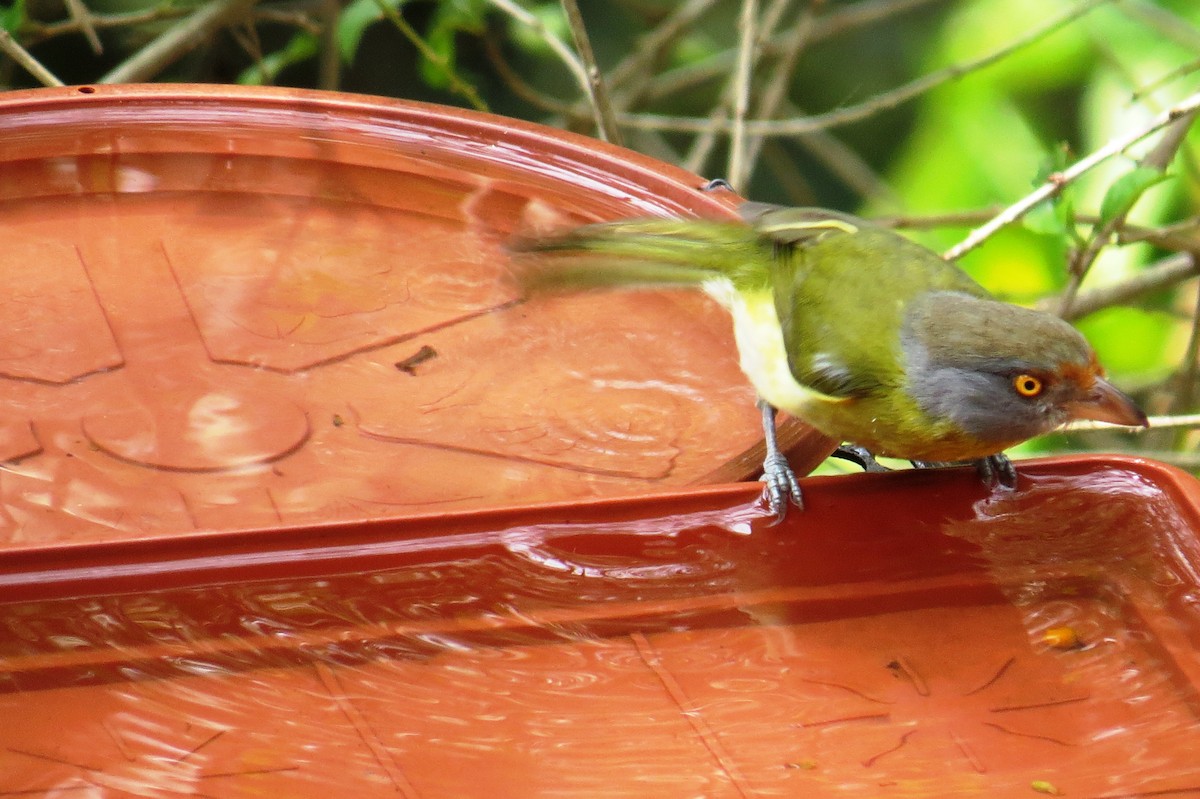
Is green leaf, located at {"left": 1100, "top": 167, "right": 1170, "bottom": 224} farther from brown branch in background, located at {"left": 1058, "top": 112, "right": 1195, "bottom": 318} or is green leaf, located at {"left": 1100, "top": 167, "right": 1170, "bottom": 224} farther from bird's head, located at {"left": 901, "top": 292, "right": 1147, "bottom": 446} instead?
bird's head, located at {"left": 901, "top": 292, "right": 1147, "bottom": 446}

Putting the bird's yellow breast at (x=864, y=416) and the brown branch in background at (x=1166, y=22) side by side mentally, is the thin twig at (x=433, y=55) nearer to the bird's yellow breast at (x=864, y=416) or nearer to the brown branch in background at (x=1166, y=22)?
the bird's yellow breast at (x=864, y=416)

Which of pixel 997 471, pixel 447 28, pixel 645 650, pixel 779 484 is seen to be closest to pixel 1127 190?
pixel 997 471

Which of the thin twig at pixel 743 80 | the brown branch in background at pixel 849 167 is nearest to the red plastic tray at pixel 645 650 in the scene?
the thin twig at pixel 743 80

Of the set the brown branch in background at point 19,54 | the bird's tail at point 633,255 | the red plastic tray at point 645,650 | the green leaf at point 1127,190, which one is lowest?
the red plastic tray at point 645,650

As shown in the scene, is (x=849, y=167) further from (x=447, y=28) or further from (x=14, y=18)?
(x=14, y=18)

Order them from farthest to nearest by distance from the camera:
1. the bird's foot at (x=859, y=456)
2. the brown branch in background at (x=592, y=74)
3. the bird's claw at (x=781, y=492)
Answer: the brown branch in background at (x=592, y=74)
the bird's foot at (x=859, y=456)
the bird's claw at (x=781, y=492)

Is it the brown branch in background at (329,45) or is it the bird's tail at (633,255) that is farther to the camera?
the brown branch in background at (329,45)
